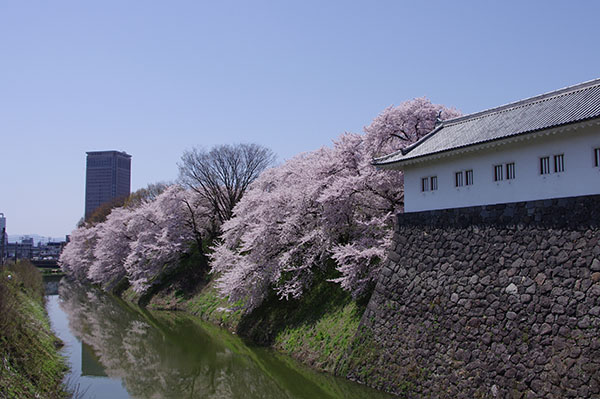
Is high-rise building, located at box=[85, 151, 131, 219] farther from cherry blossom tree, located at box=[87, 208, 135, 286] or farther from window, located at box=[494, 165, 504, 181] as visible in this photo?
window, located at box=[494, 165, 504, 181]

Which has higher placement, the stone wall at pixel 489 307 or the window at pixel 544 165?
the window at pixel 544 165

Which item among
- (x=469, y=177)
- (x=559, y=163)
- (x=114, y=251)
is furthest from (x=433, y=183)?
(x=114, y=251)

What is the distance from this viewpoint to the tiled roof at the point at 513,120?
10688 millimetres

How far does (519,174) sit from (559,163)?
98 cm

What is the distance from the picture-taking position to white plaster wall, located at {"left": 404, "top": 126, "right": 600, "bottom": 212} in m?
10.3

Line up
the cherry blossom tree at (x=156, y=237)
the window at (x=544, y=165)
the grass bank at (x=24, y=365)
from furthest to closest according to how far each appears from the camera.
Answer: the cherry blossom tree at (x=156, y=237) < the window at (x=544, y=165) < the grass bank at (x=24, y=365)

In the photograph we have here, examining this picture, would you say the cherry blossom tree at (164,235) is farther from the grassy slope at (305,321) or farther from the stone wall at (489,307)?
the stone wall at (489,307)

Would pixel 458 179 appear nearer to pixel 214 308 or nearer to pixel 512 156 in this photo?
pixel 512 156

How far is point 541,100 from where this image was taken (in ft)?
41.8

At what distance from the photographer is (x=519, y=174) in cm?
1151

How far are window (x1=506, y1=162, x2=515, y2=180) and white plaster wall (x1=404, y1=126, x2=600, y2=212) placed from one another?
3.8 inches

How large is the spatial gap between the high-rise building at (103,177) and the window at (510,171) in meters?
179

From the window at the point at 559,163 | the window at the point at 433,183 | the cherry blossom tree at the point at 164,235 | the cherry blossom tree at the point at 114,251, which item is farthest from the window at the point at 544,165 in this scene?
the cherry blossom tree at the point at 114,251

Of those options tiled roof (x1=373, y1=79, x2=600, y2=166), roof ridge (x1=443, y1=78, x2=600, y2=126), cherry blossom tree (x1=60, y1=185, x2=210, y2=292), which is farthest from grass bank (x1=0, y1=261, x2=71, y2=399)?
cherry blossom tree (x1=60, y1=185, x2=210, y2=292)
